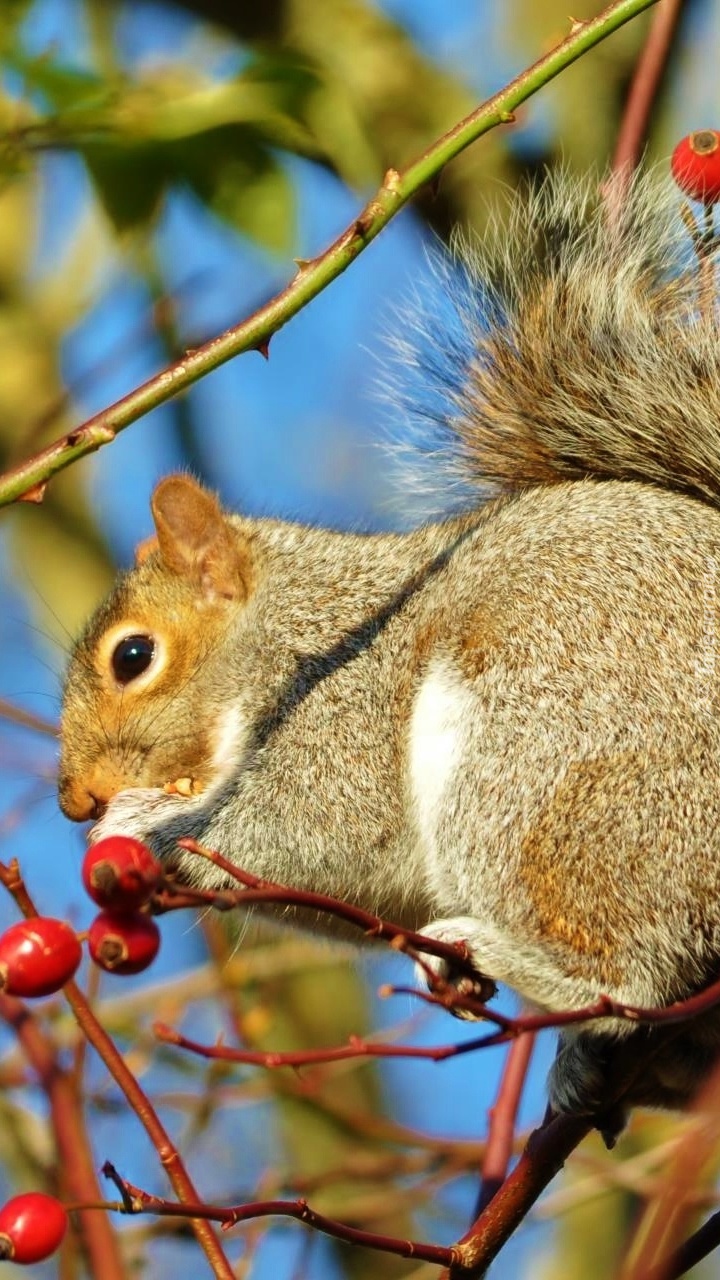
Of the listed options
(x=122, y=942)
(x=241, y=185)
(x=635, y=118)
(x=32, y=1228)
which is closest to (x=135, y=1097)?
(x=32, y=1228)

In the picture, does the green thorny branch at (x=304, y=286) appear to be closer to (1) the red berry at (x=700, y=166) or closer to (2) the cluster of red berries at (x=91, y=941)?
(2) the cluster of red berries at (x=91, y=941)

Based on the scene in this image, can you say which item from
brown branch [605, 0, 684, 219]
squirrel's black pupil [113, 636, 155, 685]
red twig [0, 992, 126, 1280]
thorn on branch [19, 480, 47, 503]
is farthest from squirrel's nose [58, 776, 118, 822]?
brown branch [605, 0, 684, 219]

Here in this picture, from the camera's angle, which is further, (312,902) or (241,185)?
(241,185)

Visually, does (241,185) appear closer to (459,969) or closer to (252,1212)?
(459,969)

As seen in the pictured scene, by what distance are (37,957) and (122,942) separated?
4.2 inches

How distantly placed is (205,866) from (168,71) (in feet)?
7.42

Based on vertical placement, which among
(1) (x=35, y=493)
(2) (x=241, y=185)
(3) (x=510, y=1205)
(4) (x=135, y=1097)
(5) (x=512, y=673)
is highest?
(2) (x=241, y=185)

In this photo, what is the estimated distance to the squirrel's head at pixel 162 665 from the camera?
2.93 m

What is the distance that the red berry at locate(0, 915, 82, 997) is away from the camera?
176cm

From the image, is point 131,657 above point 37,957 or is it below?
above

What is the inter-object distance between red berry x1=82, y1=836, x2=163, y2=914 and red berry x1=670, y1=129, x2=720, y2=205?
1410 millimetres

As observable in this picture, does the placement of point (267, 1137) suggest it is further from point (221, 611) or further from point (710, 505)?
point (710, 505)

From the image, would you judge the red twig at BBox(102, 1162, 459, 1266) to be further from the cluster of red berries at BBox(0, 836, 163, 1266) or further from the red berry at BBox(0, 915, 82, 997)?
the red berry at BBox(0, 915, 82, 997)

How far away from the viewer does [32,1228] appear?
1.98 m
